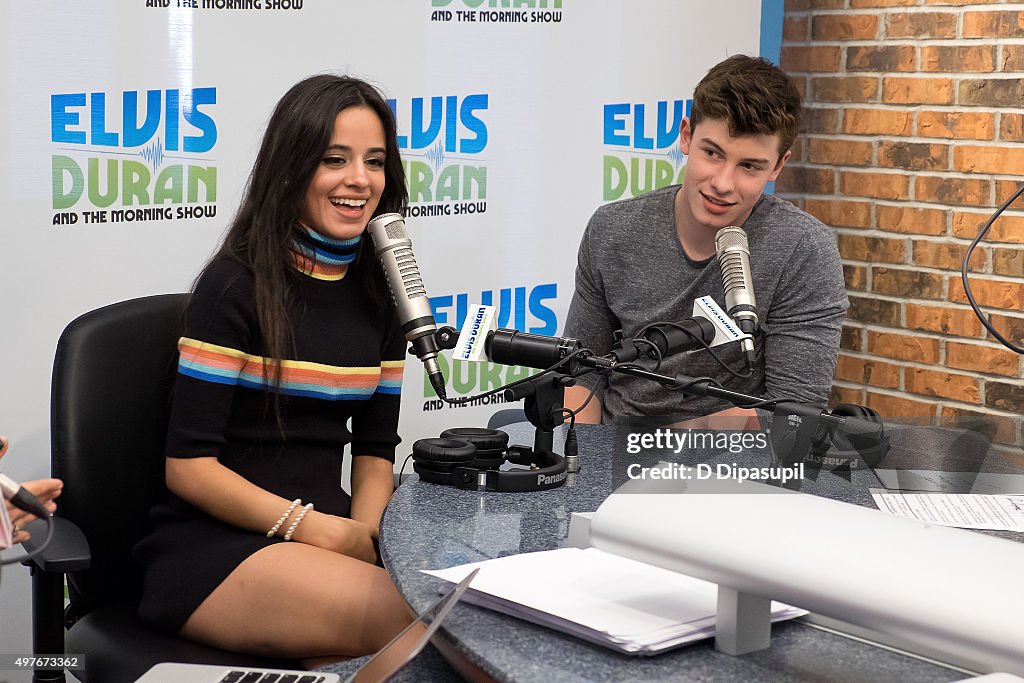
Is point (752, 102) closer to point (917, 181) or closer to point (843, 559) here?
point (843, 559)

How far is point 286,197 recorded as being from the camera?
1941 mm

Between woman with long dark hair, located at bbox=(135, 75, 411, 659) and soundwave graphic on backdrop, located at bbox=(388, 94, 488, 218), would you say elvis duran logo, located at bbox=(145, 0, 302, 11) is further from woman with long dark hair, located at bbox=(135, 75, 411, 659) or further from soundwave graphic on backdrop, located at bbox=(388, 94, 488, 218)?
woman with long dark hair, located at bbox=(135, 75, 411, 659)

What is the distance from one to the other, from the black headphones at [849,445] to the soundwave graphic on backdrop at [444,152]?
1.64 m

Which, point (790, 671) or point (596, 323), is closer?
point (790, 671)

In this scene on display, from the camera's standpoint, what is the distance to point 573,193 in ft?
10.9

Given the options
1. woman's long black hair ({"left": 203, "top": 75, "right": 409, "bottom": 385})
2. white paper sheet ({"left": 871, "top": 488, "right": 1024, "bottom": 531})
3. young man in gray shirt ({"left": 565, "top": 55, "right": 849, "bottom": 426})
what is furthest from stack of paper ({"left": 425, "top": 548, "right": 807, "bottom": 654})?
young man in gray shirt ({"left": 565, "top": 55, "right": 849, "bottom": 426})

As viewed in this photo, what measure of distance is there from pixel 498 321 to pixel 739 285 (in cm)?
170

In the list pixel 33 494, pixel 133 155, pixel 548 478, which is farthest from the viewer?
pixel 133 155

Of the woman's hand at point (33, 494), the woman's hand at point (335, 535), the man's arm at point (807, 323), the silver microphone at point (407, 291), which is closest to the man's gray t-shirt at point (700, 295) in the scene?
the man's arm at point (807, 323)

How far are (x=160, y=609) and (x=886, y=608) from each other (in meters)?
1.10

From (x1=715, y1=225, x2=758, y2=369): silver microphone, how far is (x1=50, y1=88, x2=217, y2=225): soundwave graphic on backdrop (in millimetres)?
1399

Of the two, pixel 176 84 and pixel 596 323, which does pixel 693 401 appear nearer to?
pixel 596 323

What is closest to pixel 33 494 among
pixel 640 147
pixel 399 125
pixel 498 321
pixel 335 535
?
pixel 335 535

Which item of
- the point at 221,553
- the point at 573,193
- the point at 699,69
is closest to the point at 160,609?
the point at 221,553
